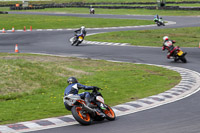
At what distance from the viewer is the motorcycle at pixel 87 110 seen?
37.8 feet

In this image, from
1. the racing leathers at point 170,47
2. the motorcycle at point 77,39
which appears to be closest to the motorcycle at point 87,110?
the racing leathers at point 170,47

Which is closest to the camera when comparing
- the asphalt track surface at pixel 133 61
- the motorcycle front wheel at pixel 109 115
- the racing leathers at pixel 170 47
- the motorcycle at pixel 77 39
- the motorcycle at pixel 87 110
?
the asphalt track surface at pixel 133 61

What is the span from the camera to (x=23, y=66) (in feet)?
66.3

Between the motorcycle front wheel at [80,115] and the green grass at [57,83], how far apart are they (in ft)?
4.95

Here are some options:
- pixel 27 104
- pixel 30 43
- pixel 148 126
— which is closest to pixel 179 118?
pixel 148 126

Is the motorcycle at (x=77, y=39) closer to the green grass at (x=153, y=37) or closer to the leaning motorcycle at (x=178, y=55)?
the green grass at (x=153, y=37)

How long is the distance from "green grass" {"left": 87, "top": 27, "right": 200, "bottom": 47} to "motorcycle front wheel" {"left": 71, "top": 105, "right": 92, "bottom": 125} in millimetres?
24926

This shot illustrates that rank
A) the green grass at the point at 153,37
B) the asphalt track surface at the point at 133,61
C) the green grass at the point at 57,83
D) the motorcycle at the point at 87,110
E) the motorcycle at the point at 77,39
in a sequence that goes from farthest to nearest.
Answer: the green grass at the point at 153,37 → the motorcycle at the point at 77,39 → the green grass at the point at 57,83 → the motorcycle at the point at 87,110 → the asphalt track surface at the point at 133,61

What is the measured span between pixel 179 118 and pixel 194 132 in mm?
1725

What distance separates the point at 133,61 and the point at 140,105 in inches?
515

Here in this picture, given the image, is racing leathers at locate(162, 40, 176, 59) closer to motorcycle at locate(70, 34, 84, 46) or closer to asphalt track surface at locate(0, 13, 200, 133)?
asphalt track surface at locate(0, 13, 200, 133)

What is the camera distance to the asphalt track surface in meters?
11.1

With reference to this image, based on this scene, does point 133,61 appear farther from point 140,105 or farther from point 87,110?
Result: point 87,110

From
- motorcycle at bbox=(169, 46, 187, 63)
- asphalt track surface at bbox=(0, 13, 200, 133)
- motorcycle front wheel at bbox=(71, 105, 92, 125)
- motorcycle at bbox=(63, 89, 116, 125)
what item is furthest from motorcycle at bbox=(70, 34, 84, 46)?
motorcycle front wheel at bbox=(71, 105, 92, 125)
